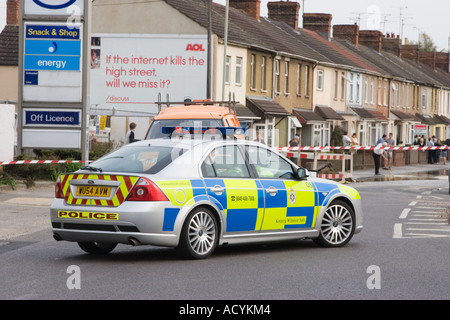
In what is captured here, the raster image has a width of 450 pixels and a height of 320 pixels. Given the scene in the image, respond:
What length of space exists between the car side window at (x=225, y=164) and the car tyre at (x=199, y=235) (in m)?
0.55

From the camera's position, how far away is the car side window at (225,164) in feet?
35.6

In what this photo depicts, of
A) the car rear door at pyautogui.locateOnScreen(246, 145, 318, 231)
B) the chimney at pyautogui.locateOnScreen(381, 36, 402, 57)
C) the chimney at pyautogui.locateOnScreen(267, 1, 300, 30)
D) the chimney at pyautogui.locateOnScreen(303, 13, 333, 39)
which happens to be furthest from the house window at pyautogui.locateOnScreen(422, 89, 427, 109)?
the car rear door at pyautogui.locateOnScreen(246, 145, 318, 231)

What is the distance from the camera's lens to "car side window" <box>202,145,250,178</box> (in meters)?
10.9

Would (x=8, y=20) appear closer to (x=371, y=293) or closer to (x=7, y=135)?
(x=7, y=135)

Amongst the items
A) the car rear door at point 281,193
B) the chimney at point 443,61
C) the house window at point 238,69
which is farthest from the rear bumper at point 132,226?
the chimney at point 443,61

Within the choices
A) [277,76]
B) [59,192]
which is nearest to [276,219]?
[59,192]

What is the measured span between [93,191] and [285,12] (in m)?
50.6

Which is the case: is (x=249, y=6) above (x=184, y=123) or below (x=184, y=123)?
above

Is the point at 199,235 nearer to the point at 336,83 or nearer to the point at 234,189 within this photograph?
the point at 234,189

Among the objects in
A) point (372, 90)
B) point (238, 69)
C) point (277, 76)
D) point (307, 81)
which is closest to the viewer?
point (238, 69)

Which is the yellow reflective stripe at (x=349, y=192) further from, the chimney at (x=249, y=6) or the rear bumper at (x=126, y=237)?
the chimney at (x=249, y=6)

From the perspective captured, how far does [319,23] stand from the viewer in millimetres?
66438

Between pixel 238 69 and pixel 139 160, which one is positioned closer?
pixel 139 160

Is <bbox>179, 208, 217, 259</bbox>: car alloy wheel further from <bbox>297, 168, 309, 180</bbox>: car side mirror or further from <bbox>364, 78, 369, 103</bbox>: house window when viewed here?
<bbox>364, 78, 369, 103</bbox>: house window
